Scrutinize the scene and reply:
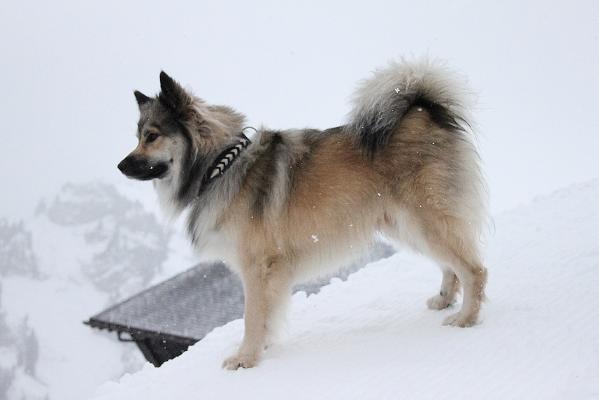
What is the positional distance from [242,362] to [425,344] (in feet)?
4.09

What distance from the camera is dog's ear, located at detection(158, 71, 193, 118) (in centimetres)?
390

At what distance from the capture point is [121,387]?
4230 mm

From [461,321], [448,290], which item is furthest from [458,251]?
[448,290]

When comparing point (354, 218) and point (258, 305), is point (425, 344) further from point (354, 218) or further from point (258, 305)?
point (258, 305)

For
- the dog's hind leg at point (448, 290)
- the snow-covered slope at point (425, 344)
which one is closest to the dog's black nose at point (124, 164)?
the snow-covered slope at point (425, 344)

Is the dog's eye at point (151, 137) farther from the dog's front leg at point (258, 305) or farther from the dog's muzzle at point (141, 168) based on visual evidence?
the dog's front leg at point (258, 305)

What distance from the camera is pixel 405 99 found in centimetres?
390

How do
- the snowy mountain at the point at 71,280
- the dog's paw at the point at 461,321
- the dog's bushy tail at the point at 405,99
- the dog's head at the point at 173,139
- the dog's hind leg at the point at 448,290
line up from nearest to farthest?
1. the dog's paw at the point at 461,321
2. the dog's bushy tail at the point at 405,99
3. the dog's head at the point at 173,139
4. the dog's hind leg at the point at 448,290
5. the snowy mountain at the point at 71,280

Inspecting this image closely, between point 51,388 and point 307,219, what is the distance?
83.2 m

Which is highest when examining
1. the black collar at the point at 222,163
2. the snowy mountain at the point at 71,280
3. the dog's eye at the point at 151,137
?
the dog's eye at the point at 151,137

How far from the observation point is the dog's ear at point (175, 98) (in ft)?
12.8

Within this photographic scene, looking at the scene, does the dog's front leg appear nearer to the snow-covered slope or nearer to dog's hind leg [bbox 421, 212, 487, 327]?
the snow-covered slope

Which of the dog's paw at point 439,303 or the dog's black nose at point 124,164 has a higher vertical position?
the dog's black nose at point 124,164

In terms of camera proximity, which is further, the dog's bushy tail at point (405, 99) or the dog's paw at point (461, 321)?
the dog's bushy tail at point (405, 99)
